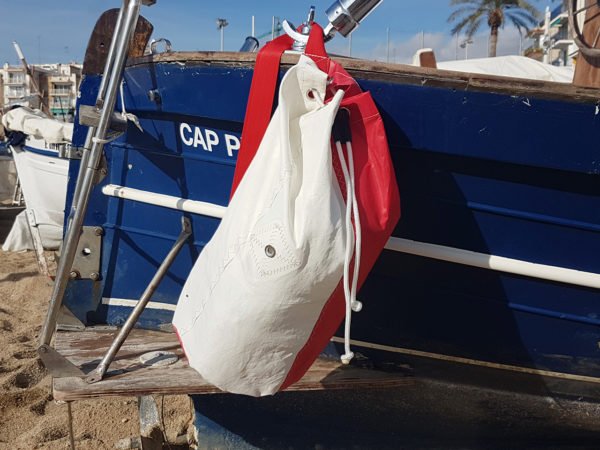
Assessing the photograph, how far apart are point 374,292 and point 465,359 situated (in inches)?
20.3

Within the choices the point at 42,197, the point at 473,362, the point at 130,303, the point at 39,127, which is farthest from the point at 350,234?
the point at 42,197

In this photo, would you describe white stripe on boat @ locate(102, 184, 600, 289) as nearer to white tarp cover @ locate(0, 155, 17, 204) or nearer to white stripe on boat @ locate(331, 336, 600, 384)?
white stripe on boat @ locate(331, 336, 600, 384)

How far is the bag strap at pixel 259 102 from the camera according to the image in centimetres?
219

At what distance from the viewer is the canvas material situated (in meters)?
1.76

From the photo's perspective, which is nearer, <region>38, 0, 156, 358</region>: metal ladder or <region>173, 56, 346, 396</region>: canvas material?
<region>173, 56, 346, 396</region>: canvas material

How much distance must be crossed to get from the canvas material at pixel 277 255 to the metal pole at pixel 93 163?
0.70 meters

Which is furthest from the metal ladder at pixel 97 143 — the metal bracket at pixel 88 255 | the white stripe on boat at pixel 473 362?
the white stripe on boat at pixel 473 362

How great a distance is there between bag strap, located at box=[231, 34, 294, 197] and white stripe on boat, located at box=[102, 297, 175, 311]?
98 cm

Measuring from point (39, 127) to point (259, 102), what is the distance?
6.34 m

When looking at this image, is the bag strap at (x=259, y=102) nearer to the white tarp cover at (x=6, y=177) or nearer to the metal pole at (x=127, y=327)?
the metal pole at (x=127, y=327)

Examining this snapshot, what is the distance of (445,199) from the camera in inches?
91.5

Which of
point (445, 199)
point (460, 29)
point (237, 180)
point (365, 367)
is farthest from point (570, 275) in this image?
point (460, 29)

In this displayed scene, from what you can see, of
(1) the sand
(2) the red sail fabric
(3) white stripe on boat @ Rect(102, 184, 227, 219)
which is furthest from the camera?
(1) the sand

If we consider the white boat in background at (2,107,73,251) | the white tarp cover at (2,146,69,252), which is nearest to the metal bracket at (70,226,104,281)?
the white boat in background at (2,107,73,251)
